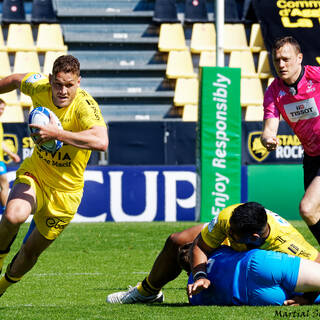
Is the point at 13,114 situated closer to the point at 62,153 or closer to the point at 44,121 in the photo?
the point at 62,153

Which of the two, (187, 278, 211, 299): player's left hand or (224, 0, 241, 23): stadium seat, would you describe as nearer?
(187, 278, 211, 299): player's left hand

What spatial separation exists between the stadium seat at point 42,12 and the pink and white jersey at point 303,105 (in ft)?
42.3

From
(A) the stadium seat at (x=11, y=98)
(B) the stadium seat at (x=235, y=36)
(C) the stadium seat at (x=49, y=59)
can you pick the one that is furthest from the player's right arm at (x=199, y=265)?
(B) the stadium seat at (x=235, y=36)

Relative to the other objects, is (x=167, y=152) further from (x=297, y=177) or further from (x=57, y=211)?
(x=57, y=211)

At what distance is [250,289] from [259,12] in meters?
13.4

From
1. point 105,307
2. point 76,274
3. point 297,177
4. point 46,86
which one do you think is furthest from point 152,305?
point 297,177

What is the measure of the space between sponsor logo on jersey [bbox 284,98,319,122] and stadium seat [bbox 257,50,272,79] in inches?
470

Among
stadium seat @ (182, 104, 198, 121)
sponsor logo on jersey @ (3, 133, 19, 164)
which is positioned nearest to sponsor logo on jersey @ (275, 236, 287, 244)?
sponsor logo on jersey @ (3, 133, 19, 164)

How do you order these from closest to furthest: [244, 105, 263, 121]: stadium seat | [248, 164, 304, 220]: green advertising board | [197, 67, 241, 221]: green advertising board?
1. [197, 67, 241, 221]: green advertising board
2. [248, 164, 304, 220]: green advertising board
3. [244, 105, 263, 121]: stadium seat

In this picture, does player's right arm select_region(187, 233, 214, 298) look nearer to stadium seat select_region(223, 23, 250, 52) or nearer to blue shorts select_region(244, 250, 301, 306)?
blue shorts select_region(244, 250, 301, 306)

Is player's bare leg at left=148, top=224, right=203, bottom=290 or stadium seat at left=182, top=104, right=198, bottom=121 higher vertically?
player's bare leg at left=148, top=224, right=203, bottom=290

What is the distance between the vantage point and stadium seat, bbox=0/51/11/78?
17.8 metres

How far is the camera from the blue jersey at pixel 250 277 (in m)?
4.97

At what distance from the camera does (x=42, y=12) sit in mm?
18812
